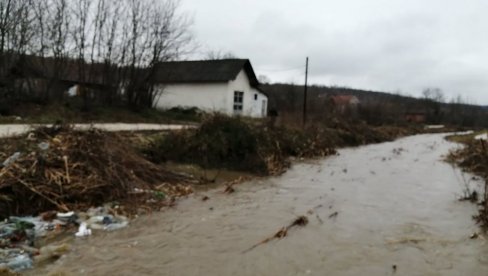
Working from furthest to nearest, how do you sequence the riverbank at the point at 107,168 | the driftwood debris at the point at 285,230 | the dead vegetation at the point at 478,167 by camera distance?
the dead vegetation at the point at 478,167 → the riverbank at the point at 107,168 → the driftwood debris at the point at 285,230

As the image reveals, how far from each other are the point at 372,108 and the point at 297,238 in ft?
178

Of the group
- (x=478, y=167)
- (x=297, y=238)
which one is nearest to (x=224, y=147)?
(x=297, y=238)

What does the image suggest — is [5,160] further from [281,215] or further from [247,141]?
[247,141]

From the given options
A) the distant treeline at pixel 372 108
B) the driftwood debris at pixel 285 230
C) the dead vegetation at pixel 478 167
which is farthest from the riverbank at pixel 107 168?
the distant treeline at pixel 372 108

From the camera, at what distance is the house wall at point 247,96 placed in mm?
35312

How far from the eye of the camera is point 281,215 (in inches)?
375

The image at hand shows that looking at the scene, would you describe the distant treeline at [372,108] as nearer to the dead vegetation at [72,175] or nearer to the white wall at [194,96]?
the white wall at [194,96]

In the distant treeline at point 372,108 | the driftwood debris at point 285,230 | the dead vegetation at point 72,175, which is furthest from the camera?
the distant treeline at point 372,108

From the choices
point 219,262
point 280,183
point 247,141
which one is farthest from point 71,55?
point 219,262

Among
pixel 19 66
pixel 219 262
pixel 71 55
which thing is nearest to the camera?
pixel 219 262

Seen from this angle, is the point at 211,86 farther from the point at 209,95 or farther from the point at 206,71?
the point at 206,71

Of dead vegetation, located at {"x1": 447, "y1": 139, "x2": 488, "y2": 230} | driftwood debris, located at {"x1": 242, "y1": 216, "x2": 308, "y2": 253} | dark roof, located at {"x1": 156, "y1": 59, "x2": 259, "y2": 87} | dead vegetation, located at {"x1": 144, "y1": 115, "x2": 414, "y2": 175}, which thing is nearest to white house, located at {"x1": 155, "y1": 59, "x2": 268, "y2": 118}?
dark roof, located at {"x1": 156, "y1": 59, "x2": 259, "y2": 87}

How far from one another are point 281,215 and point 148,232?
2995mm

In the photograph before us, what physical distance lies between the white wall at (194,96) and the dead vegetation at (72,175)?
22.8 meters
